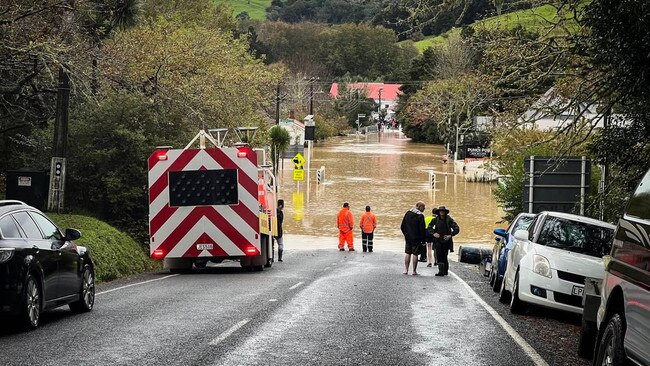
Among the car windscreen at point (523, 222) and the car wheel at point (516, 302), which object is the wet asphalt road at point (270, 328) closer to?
the car wheel at point (516, 302)

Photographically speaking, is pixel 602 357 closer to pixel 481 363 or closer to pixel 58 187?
pixel 481 363

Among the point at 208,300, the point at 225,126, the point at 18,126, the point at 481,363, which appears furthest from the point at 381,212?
the point at 481,363

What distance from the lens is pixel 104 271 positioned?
21.5 meters

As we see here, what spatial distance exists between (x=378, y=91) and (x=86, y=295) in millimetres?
153636

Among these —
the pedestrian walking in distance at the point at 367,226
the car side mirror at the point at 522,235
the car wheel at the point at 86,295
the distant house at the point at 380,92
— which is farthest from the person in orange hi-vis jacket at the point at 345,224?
the distant house at the point at 380,92

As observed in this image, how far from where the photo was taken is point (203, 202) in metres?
22.7

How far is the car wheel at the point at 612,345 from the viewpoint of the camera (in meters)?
→ 7.43

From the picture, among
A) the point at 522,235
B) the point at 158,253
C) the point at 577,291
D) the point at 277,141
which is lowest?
the point at 158,253

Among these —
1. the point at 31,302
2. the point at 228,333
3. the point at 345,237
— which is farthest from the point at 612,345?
the point at 345,237

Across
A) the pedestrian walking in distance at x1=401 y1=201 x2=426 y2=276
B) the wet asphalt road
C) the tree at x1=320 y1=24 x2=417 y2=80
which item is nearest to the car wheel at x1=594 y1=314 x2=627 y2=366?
the wet asphalt road

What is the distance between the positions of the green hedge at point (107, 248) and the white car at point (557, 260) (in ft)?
30.4

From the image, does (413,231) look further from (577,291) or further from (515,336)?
(515,336)

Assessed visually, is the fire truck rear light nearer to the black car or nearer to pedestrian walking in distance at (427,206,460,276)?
pedestrian walking in distance at (427,206,460,276)

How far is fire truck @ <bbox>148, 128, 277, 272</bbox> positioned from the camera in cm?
2264
